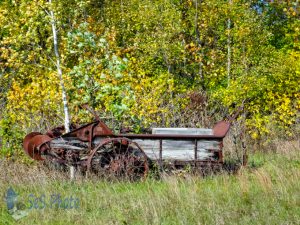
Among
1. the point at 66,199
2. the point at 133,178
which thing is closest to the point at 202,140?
the point at 133,178

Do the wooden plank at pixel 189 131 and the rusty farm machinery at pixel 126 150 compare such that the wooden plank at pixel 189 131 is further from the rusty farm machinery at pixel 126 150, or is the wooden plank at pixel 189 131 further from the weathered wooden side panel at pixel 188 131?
the rusty farm machinery at pixel 126 150

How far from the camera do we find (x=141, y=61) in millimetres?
18938

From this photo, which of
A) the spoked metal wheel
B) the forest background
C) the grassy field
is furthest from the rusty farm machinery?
the forest background

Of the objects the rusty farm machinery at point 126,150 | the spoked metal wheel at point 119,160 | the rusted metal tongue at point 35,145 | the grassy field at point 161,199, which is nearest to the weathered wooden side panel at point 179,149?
the rusty farm machinery at point 126,150

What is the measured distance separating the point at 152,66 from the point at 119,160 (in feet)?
33.5

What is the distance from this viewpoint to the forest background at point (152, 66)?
10.9 meters

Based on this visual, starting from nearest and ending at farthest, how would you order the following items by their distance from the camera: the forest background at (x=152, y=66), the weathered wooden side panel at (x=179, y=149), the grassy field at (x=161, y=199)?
the grassy field at (x=161, y=199), the weathered wooden side panel at (x=179, y=149), the forest background at (x=152, y=66)

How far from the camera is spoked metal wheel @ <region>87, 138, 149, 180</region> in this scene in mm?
9641

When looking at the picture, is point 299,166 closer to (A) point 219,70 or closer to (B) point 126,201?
(B) point 126,201

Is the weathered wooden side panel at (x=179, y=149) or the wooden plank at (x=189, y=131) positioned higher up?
the wooden plank at (x=189, y=131)

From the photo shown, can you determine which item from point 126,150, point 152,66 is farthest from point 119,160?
point 152,66

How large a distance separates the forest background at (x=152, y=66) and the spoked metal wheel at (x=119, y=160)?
983 mm

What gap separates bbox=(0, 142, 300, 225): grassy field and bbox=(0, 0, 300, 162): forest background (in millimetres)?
2063

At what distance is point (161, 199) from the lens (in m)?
7.72
